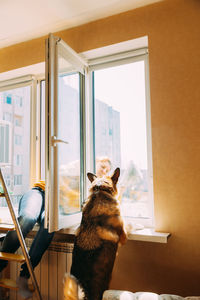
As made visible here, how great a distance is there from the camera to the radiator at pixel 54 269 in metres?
2.33

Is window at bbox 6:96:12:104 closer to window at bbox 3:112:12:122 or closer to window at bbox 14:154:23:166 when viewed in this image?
window at bbox 3:112:12:122

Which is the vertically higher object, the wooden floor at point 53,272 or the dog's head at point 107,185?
the dog's head at point 107,185

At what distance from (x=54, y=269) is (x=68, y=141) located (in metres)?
1.19

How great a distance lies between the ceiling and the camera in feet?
7.26

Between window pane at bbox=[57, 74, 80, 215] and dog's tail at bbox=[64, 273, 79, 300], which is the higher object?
window pane at bbox=[57, 74, 80, 215]

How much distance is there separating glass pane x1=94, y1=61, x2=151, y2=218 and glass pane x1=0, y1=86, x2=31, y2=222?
0.92 m

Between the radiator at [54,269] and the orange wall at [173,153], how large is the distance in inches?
18.5

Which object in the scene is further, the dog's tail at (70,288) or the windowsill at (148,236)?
the windowsill at (148,236)

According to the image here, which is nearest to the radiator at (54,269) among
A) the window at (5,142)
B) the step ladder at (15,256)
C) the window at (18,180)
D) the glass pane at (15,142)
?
the step ladder at (15,256)

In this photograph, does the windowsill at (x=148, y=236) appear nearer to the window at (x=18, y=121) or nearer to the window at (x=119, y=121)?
the window at (x=119, y=121)

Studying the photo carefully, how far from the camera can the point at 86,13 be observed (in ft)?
7.73

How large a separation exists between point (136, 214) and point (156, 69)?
1291mm

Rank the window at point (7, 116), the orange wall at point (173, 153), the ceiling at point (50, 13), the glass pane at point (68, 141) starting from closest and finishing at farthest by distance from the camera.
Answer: the orange wall at point (173, 153), the glass pane at point (68, 141), the ceiling at point (50, 13), the window at point (7, 116)

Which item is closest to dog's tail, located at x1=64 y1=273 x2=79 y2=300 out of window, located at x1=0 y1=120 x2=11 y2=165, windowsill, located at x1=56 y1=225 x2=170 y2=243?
windowsill, located at x1=56 y1=225 x2=170 y2=243
